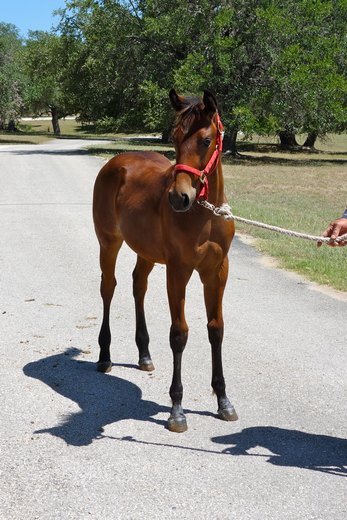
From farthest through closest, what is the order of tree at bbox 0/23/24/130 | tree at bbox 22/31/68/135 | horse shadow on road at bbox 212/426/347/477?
1. tree at bbox 22/31/68/135
2. tree at bbox 0/23/24/130
3. horse shadow on road at bbox 212/426/347/477

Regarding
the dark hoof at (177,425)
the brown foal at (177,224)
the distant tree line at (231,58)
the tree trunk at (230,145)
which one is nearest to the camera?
the brown foal at (177,224)

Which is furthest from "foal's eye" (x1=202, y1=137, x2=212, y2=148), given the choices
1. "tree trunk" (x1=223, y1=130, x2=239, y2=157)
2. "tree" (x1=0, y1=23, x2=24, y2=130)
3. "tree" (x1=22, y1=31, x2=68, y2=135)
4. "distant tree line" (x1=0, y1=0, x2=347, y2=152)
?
"tree" (x1=22, y1=31, x2=68, y2=135)

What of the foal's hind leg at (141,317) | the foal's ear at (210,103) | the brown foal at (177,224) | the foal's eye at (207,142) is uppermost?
the foal's ear at (210,103)

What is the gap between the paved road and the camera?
148 inches

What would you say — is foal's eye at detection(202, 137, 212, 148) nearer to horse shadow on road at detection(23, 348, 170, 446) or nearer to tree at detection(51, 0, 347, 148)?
horse shadow on road at detection(23, 348, 170, 446)

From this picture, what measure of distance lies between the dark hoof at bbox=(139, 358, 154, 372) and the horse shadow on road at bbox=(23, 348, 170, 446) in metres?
0.26

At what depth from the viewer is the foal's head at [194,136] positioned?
4223 millimetres

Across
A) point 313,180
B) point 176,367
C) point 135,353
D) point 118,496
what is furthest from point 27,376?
point 313,180

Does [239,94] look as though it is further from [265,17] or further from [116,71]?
[116,71]

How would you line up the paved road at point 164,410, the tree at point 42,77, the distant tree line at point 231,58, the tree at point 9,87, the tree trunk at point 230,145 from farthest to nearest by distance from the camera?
the tree at point 42,77
the tree at point 9,87
the tree trunk at point 230,145
the distant tree line at point 231,58
the paved road at point 164,410

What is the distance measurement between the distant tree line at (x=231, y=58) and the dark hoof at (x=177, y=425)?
84.7 feet

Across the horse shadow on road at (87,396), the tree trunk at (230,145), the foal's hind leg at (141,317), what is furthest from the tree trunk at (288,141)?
the horse shadow on road at (87,396)

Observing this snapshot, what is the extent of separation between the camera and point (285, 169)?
31.4 m

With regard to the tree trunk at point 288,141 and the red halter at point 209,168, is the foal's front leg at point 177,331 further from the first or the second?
the tree trunk at point 288,141
